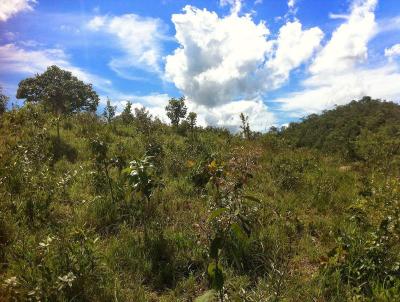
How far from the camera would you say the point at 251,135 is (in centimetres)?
1410

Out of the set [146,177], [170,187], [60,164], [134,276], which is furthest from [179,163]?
[134,276]

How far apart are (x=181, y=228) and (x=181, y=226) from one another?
0.14m

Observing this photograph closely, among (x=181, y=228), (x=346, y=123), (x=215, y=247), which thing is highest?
(x=346, y=123)

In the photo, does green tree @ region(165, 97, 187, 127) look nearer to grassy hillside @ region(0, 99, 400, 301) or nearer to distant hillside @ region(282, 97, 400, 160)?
grassy hillside @ region(0, 99, 400, 301)

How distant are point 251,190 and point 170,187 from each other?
1.81 meters

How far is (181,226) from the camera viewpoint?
603 cm

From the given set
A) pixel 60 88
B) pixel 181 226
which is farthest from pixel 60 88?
pixel 181 226

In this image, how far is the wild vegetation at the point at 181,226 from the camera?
426 centimetres

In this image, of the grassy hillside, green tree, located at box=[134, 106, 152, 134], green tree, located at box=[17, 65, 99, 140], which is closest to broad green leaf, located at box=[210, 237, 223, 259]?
the grassy hillside

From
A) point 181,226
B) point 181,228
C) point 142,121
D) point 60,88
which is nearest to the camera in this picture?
point 181,228

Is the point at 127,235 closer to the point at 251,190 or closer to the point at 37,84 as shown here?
the point at 251,190

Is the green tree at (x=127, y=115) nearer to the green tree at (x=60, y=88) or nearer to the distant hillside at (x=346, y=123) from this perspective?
the distant hillside at (x=346, y=123)

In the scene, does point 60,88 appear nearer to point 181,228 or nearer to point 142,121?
point 142,121

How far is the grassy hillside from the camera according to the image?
13.9 ft
